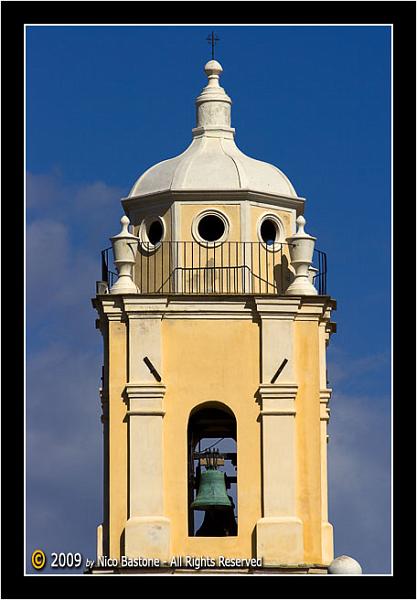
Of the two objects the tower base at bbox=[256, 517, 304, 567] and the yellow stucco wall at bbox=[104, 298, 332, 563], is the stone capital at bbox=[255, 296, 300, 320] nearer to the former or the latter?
the yellow stucco wall at bbox=[104, 298, 332, 563]

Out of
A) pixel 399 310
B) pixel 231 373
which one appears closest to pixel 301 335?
pixel 231 373

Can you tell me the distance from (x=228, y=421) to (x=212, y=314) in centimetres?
174

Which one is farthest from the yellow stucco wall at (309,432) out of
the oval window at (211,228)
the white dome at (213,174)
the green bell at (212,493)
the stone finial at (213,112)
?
the stone finial at (213,112)

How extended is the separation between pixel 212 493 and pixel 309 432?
1.70m

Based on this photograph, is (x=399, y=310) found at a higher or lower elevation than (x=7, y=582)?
higher

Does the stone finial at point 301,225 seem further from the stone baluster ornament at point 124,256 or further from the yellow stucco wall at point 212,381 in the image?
the stone baluster ornament at point 124,256

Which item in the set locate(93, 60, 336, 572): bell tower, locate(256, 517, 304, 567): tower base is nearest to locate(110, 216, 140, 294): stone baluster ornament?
locate(93, 60, 336, 572): bell tower

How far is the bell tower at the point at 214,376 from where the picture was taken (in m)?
59.0

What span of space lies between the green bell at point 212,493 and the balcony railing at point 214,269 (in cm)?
274

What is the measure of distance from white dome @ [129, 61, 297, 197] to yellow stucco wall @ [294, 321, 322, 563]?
2.40 metres

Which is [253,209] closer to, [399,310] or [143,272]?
[143,272]

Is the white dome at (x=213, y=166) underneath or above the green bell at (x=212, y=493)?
above

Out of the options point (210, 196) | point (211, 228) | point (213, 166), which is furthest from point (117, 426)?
point (213, 166)

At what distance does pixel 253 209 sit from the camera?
198 ft
